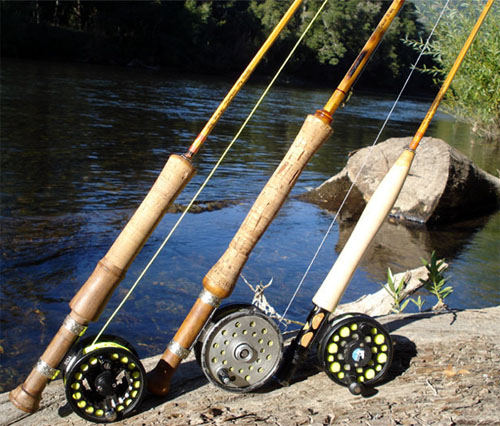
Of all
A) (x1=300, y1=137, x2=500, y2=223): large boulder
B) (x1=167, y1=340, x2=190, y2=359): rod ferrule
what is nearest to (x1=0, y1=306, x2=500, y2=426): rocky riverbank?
(x1=167, y1=340, x2=190, y2=359): rod ferrule

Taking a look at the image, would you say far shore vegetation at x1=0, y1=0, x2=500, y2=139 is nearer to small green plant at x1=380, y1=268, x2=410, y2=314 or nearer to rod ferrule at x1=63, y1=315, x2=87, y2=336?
small green plant at x1=380, y1=268, x2=410, y2=314

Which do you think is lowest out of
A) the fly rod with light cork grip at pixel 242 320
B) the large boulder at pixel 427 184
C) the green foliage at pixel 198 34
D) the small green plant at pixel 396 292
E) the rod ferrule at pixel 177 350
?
the green foliage at pixel 198 34

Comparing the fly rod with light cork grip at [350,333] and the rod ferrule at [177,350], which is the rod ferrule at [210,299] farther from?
the fly rod with light cork grip at [350,333]

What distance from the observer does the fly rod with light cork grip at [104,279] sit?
2533 mm

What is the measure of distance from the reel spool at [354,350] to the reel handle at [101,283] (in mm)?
923

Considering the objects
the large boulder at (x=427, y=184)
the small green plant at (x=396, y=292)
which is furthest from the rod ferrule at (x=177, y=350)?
the large boulder at (x=427, y=184)

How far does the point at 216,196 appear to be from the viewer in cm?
1008

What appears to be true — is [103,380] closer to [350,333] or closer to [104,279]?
[104,279]

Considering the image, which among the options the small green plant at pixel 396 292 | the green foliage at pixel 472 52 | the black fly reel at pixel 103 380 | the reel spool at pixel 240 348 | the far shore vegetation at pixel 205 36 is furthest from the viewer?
the far shore vegetation at pixel 205 36

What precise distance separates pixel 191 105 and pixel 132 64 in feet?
71.9

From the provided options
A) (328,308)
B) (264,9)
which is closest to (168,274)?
(328,308)

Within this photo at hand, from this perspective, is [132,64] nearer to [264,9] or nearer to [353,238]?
[264,9]

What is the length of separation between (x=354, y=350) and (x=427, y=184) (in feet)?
23.0

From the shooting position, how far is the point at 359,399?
273 centimetres
